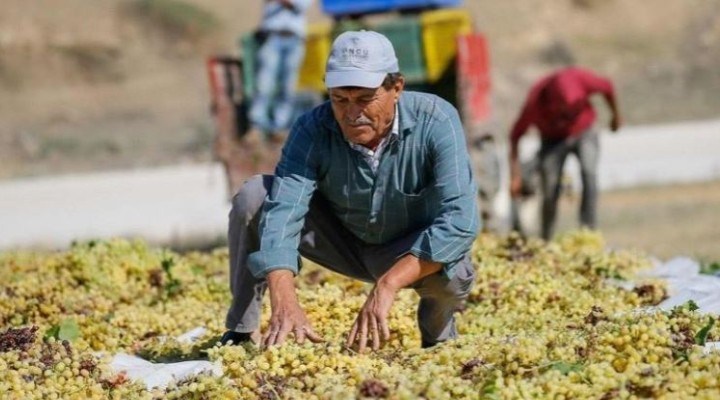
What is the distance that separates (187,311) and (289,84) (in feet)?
18.8

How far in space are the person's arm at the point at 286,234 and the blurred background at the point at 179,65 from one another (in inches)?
954

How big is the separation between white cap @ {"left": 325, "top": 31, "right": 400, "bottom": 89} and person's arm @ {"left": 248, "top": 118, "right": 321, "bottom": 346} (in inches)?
16.8

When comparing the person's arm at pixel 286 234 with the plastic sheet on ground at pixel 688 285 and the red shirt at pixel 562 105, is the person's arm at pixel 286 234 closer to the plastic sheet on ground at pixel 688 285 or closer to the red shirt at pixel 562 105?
the plastic sheet on ground at pixel 688 285

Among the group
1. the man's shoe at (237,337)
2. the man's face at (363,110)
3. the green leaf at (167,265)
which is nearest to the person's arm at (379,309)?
the man's face at (363,110)

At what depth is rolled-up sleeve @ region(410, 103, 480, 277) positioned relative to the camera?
5.27 m

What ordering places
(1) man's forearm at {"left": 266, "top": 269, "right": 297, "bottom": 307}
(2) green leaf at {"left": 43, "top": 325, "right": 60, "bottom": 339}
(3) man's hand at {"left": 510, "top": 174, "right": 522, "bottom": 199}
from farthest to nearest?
1. (3) man's hand at {"left": 510, "top": 174, "right": 522, "bottom": 199}
2. (2) green leaf at {"left": 43, "top": 325, "right": 60, "bottom": 339}
3. (1) man's forearm at {"left": 266, "top": 269, "right": 297, "bottom": 307}

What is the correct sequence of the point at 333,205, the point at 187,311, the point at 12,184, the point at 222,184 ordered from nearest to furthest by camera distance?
the point at 333,205 → the point at 187,311 → the point at 222,184 → the point at 12,184

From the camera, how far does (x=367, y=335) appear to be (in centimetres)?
508

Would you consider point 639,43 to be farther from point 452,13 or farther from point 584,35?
point 452,13

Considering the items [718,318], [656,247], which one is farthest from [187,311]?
[656,247]

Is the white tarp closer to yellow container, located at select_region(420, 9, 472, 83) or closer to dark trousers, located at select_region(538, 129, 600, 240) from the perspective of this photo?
dark trousers, located at select_region(538, 129, 600, 240)

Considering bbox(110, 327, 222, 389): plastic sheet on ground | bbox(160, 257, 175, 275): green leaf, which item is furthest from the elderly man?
bbox(160, 257, 175, 275): green leaf

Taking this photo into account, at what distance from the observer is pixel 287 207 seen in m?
5.47

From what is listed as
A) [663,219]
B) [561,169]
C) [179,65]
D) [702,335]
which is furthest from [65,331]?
[179,65]
